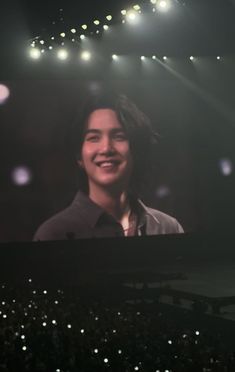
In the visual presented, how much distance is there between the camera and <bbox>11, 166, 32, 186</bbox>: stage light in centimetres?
1398

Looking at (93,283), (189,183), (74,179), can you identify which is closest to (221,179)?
(189,183)

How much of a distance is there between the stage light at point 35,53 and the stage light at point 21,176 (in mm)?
2446

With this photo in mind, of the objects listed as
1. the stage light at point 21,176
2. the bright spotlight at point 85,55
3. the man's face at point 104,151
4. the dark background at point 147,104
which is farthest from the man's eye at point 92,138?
the bright spotlight at point 85,55

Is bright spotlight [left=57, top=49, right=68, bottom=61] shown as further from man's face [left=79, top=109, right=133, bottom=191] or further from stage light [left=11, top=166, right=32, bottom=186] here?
stage light [left=11, top=166, right=32, bottom=186]

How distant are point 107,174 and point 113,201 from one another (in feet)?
2.05

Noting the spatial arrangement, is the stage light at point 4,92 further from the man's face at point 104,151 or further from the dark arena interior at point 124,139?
the man's face at point 104,151

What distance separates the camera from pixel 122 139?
1412cm

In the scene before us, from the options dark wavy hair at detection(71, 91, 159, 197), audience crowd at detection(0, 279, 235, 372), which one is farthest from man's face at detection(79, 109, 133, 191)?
audience crowd at detection(0, 279, 235, 372)

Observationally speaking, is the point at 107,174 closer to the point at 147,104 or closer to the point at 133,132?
the point at 133,132

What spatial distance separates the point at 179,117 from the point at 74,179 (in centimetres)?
293

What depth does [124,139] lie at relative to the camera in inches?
557

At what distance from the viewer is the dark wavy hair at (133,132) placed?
14.1 metres

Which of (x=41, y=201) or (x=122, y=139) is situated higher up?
(x=122, y=139)

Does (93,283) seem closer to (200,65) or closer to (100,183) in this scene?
(100,183)
